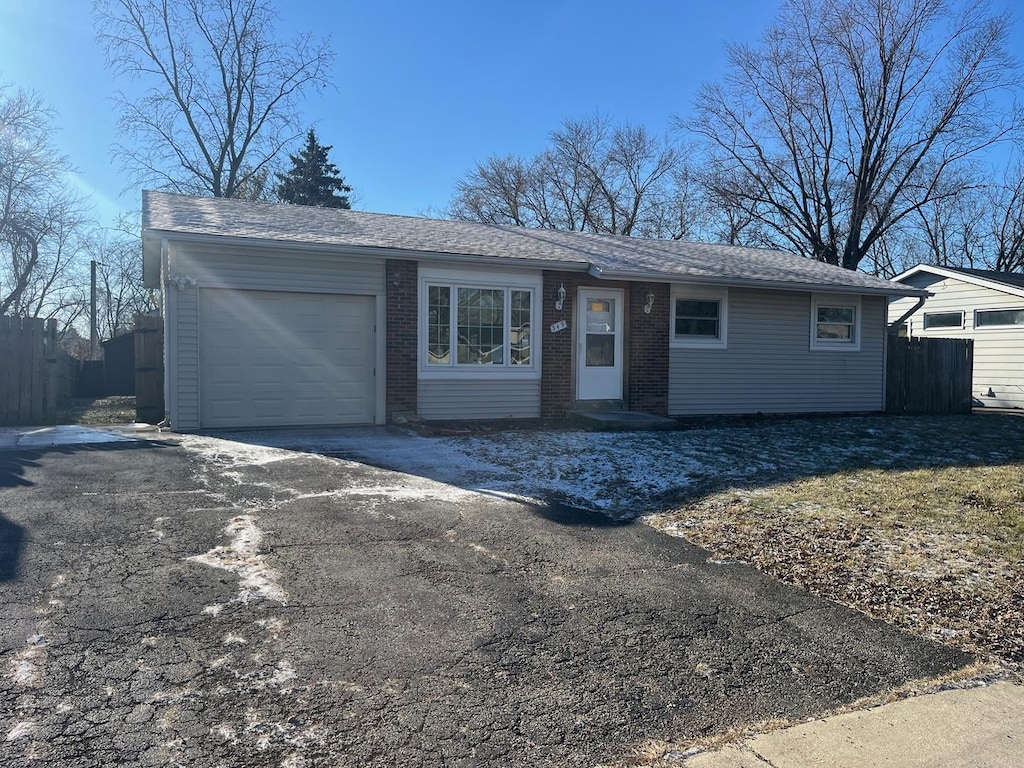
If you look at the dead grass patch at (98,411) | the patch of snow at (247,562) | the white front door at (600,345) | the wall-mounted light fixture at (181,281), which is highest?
the wall-mounted light fixture at (181,281)

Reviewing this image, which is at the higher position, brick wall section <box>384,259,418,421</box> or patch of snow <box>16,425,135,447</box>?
brick wall section <box>384,259,418,421</box>

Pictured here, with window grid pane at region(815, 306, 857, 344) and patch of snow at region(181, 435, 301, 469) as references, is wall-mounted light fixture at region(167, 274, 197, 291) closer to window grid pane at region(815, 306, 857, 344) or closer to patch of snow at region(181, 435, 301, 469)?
patch of snow at region(181, 435, 301, 469)

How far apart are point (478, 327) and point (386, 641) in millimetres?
8724

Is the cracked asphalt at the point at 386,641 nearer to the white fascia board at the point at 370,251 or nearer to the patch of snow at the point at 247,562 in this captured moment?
the patch of snow at the point at 247,562

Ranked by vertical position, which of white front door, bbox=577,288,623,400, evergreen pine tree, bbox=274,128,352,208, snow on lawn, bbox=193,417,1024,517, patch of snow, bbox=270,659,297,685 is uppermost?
evergreen pine tree, bbox=274,128,352,208

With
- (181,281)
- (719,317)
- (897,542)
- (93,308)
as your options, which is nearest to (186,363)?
(181,281)

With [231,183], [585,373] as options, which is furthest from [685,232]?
[585,373]

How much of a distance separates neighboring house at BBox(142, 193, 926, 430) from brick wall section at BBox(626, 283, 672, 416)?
0.03 m

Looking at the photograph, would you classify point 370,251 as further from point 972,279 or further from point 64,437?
point 972,279

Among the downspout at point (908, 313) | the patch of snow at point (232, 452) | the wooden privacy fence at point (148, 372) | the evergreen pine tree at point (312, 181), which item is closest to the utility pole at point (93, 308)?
the evergreen pine tree at point (312, 181)

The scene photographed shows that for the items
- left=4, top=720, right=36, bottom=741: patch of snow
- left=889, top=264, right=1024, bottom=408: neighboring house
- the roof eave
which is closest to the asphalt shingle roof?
the roof eave

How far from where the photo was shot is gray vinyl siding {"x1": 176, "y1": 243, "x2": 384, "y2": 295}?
1012 centimetres

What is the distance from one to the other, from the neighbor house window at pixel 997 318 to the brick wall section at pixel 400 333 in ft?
52.3

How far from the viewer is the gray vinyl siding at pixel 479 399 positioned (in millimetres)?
11672
